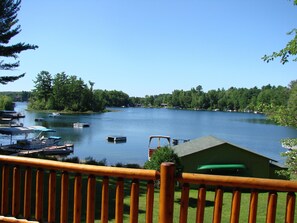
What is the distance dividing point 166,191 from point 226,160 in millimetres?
14819

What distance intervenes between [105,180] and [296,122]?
556 centimetres

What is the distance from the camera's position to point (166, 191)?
9.92ft

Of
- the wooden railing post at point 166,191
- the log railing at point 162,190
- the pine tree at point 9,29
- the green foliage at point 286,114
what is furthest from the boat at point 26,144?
the wooden railing post at point 166,191

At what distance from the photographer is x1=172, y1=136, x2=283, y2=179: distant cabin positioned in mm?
16828

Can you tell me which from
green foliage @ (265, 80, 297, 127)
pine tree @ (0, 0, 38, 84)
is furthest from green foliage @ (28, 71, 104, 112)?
green foliage @ (265, 80, 297, 127)

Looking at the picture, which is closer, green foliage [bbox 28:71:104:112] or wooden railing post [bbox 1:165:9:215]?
wooden railing post [bbox 1:165:9:215]

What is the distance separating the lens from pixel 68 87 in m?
129

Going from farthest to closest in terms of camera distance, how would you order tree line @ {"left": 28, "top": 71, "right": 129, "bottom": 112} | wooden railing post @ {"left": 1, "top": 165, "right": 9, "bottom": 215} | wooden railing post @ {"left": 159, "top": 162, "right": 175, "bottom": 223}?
tree line @ {"left": 28, "top": 71, "right": 129, "bottom": 112}
wooden railing post @ {"left": 1, "top": 165, "right": 9, "bottom": 215}
wooden railing post @ {"left": 159, "top": 162, "right": 175, "bottom": 223}

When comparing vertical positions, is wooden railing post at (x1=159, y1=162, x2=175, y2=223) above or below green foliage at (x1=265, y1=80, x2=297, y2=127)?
below

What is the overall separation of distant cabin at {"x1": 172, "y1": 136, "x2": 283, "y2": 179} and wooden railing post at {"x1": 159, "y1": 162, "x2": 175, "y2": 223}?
13.9m

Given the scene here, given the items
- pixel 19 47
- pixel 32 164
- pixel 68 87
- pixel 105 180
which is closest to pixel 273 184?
pixel 105 180

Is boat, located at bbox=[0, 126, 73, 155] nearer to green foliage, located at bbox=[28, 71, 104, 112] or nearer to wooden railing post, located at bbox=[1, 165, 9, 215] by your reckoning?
wooden railing post, located at bbox=[1, 165, 9, 215]

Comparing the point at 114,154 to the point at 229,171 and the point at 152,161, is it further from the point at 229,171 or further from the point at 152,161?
the point at 152,161

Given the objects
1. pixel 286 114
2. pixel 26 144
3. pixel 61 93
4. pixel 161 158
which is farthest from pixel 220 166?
pixel 61 93
